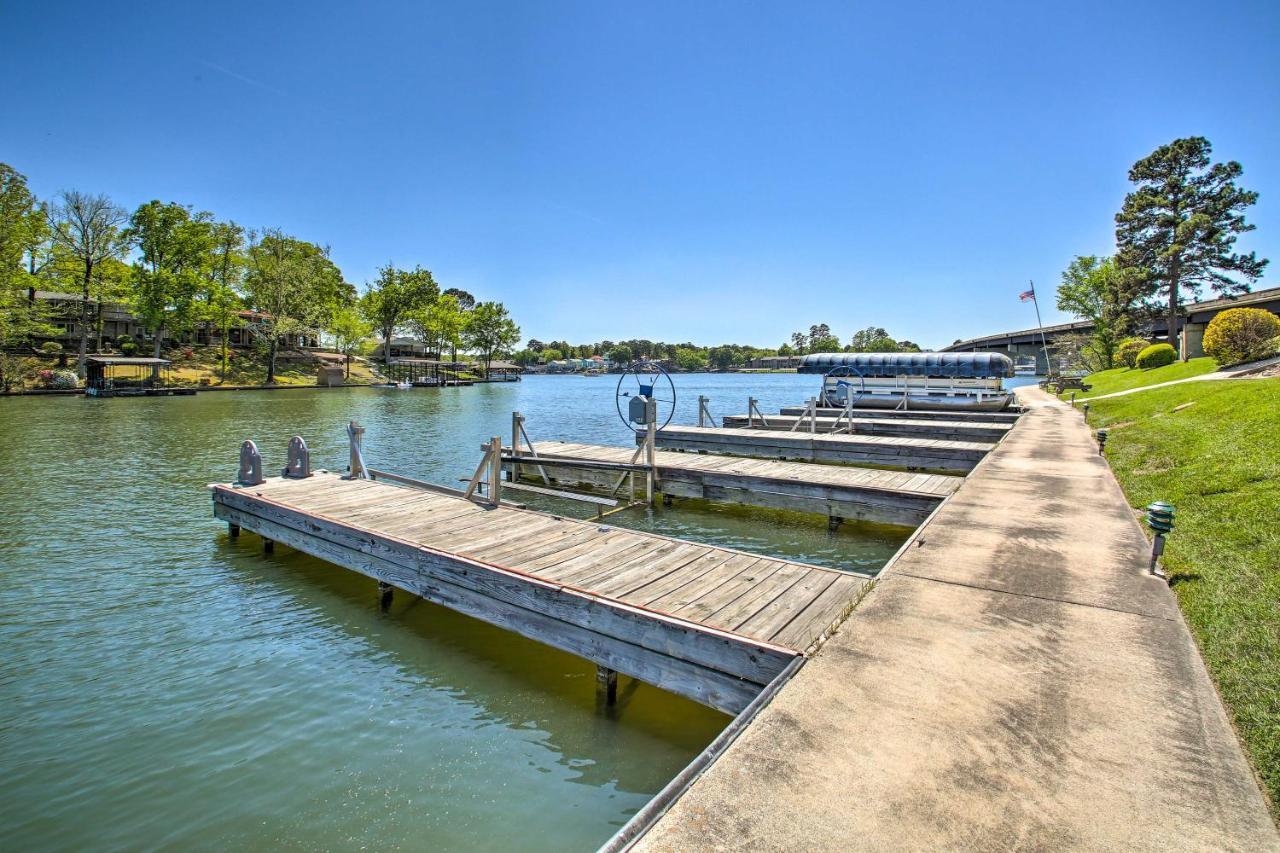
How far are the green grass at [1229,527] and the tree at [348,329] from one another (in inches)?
3253

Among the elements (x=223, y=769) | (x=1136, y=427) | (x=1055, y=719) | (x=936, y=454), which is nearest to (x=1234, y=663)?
(x=1055, y=719)

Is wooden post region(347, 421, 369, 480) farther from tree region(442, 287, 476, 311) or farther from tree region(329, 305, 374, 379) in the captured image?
tree region(442, 287, 476, 311)

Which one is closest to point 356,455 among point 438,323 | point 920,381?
point 920,381

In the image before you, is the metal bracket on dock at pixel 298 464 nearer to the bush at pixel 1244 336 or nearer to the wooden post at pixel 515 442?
the wooden post at pixel 515 442

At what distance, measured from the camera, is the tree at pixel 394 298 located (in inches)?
3482

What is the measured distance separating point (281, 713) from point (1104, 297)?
64.0 metres

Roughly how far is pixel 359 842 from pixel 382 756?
1.02 metres

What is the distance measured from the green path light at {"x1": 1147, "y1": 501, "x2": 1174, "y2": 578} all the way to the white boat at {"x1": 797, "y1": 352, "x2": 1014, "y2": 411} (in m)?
23.9

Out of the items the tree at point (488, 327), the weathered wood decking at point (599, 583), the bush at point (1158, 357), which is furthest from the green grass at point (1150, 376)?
the tree at point (488, 327)

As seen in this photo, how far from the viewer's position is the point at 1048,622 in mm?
4918

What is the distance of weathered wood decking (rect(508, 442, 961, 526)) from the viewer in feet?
38.8

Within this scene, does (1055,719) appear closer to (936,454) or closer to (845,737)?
(845,737)

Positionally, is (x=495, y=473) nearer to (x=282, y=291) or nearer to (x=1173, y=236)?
(x=1173, y=236)

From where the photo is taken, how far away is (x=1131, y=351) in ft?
144
